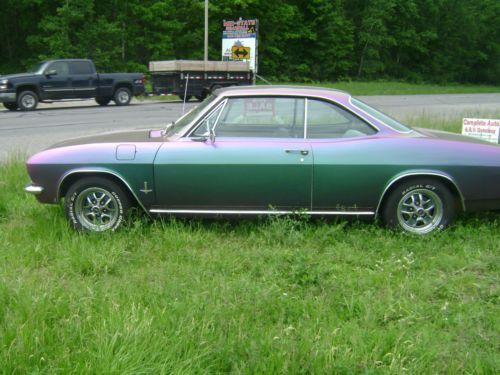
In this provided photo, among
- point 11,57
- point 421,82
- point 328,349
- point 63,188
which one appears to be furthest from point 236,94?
point 421,82

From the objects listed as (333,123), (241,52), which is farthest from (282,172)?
(241,52)

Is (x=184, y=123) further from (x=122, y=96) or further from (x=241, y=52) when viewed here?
(x=241, y=52)

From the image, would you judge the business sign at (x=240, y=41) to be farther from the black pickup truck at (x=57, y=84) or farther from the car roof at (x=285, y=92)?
the car roof at (x=285, y=92)

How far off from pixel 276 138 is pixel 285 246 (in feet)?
3.37

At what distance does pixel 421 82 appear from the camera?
175ft

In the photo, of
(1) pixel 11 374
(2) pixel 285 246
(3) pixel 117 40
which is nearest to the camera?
(1) pixel 11 374

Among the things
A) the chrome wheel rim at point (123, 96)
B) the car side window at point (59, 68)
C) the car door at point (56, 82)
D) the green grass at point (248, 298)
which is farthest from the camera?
the chrome wheel rim at point (123, 96)

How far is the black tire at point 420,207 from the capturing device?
484cm

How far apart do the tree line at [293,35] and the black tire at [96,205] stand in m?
29.0

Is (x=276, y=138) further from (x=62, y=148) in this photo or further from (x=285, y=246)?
(x=62, y=148)

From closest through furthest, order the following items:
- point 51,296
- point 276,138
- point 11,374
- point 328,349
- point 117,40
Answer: point 11,374, point 328,349, point 51,296, point 276,138, point 117,40

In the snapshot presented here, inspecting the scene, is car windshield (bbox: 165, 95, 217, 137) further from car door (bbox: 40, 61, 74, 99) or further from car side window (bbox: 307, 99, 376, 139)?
car door (bbox: 40, 61, 74, 99)

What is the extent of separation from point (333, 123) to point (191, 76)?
19.3 m

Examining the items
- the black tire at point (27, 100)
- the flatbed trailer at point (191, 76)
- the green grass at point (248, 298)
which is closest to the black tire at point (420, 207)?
the green grass at point (248, 298)
